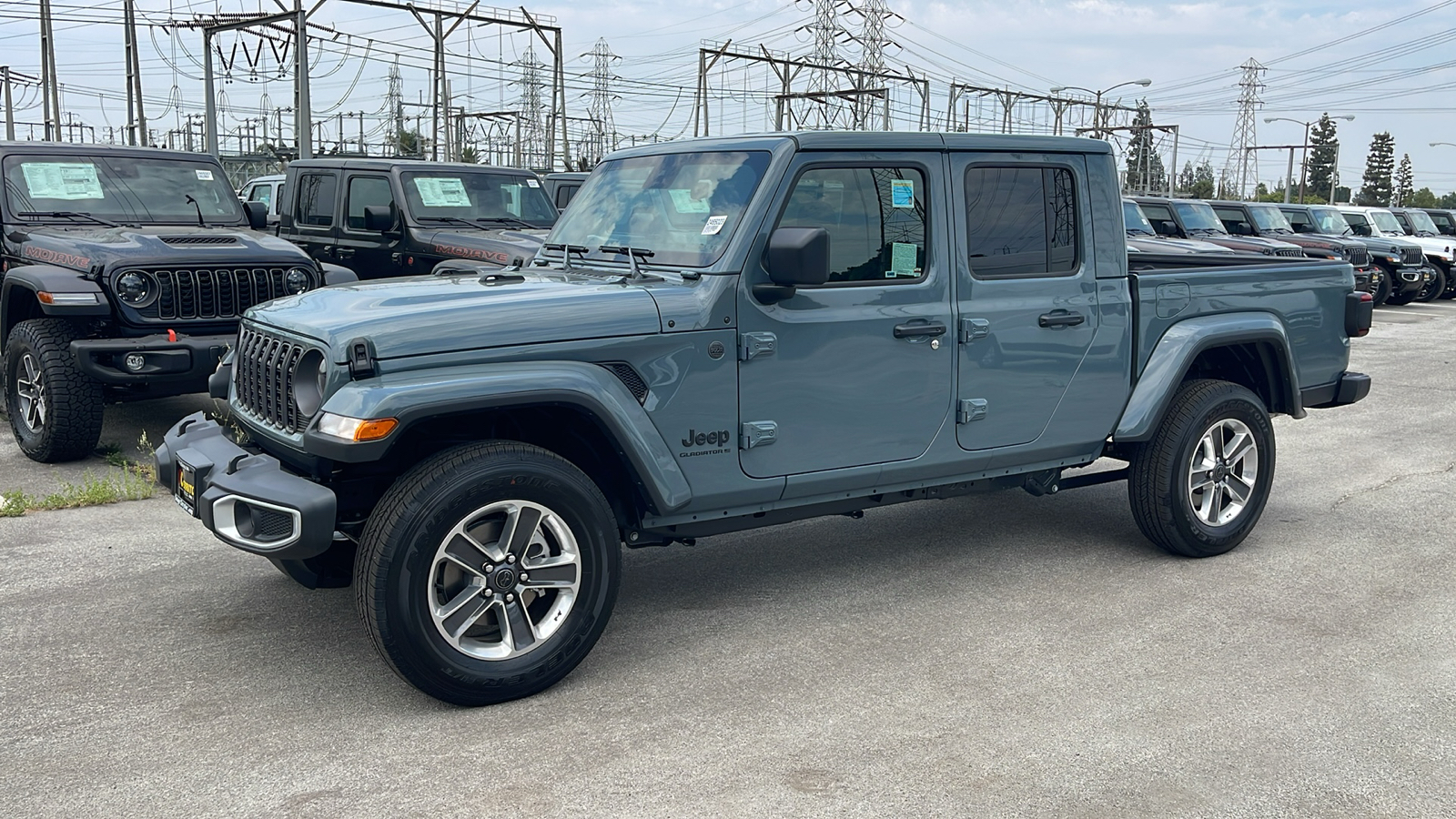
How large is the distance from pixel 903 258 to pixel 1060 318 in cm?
83

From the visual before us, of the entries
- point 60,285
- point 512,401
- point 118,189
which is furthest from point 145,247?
point 512,401

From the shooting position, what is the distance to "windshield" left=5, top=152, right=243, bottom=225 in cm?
876

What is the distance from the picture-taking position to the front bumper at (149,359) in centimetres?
713

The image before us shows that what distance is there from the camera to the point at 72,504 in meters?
6.54

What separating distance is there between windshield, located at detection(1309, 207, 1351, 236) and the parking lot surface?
1869 cm

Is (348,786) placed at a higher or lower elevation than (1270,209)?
lower

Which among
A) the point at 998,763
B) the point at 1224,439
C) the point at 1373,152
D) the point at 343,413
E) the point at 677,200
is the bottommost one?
the point at 998,763

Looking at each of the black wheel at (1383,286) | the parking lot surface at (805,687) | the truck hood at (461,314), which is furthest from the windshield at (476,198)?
the black wheel at (1383,286)

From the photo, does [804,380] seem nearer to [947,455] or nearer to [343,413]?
[947,455]

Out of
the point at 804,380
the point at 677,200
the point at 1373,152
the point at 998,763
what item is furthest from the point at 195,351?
the point at 1373,152

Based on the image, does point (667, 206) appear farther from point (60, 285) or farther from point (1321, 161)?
point (1321, 161)

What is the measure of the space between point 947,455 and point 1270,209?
19920mm

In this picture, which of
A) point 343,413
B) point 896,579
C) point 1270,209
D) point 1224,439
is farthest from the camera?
point 1270,209

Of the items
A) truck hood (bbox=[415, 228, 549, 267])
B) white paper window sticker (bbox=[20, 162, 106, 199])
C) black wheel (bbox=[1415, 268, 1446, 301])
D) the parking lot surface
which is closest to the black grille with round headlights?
white paper window sticker (bbox=[20, 162, 106, 199])
